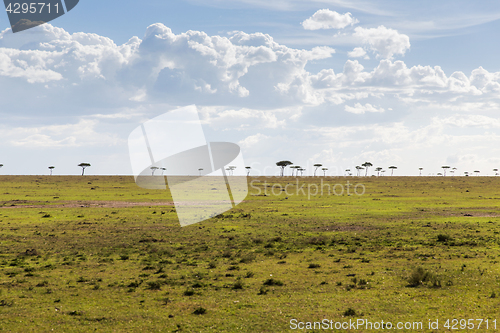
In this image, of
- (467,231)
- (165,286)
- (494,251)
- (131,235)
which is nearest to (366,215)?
(467,231)

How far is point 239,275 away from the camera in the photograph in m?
19.5

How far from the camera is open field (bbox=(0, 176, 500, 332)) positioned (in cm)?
1390

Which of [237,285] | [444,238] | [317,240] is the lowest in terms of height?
[237,285]

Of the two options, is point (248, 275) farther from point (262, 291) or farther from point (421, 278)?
point (421, 278)

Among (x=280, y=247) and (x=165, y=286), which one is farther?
(x=280, y=247)

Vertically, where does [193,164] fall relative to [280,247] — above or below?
above

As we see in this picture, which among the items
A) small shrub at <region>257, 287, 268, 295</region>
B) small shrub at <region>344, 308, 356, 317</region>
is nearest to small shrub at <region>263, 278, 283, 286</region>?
small shrub at <region>257, 287, 268, 295</region>

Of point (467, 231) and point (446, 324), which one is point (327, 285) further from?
point (467, 231)

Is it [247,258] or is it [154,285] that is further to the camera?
[247,258]

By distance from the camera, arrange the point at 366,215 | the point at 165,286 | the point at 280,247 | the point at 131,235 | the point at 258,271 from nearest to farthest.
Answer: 1. the point at 165,286
2. the point at 258,271
3. the point at 280,247
4. the point at 131,235
5. the point at 366,215

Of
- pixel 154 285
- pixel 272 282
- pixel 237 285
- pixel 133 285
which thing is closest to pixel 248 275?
pixel 272 282

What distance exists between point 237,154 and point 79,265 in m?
12.9

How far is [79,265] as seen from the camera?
21.8 m

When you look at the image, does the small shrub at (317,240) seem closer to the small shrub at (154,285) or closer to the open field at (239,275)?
the open field at (239,275)
